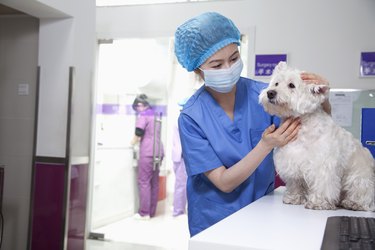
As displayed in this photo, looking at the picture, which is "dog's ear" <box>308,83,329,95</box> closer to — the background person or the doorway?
the doorway

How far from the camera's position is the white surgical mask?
139 cm

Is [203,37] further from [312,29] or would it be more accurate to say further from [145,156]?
[145,156]

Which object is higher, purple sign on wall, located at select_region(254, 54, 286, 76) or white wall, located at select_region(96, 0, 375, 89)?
white wall, located at select_region(96, 0, 375, 89)

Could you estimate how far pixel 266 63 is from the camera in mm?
3367

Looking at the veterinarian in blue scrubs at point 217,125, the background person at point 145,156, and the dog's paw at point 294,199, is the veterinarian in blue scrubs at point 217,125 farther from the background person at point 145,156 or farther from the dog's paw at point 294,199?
the background person at point 145,156

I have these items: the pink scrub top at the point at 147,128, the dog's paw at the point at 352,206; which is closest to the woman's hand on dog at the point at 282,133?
the dog's paw at the point at 352,206

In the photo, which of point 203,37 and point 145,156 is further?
point 145,156

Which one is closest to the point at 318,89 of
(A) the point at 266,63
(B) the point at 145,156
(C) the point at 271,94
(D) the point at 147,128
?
(C) the point at 271,94

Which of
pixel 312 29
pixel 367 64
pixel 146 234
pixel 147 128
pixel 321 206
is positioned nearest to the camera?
pixel 321 206

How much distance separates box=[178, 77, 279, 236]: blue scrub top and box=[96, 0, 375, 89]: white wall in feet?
6.53

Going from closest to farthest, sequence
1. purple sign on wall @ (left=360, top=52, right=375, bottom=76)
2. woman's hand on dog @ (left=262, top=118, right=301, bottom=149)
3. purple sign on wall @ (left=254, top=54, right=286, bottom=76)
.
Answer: woman's hand on dog @ (left=262, top=118, right=301, bottom=149) < purple sign on wall @ (left=360, top=52, right=375, bottom=76) < purple sign on wall @ (left=254, top=54, right=286, bottom=76)

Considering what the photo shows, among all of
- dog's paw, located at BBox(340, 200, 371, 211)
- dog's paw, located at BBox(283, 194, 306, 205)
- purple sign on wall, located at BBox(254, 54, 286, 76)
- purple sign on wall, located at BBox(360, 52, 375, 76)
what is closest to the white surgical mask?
dog's paw, located at BBox(283, 194, 306, 205)

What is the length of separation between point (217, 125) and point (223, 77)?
18cm

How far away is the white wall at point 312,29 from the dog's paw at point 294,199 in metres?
2.14
